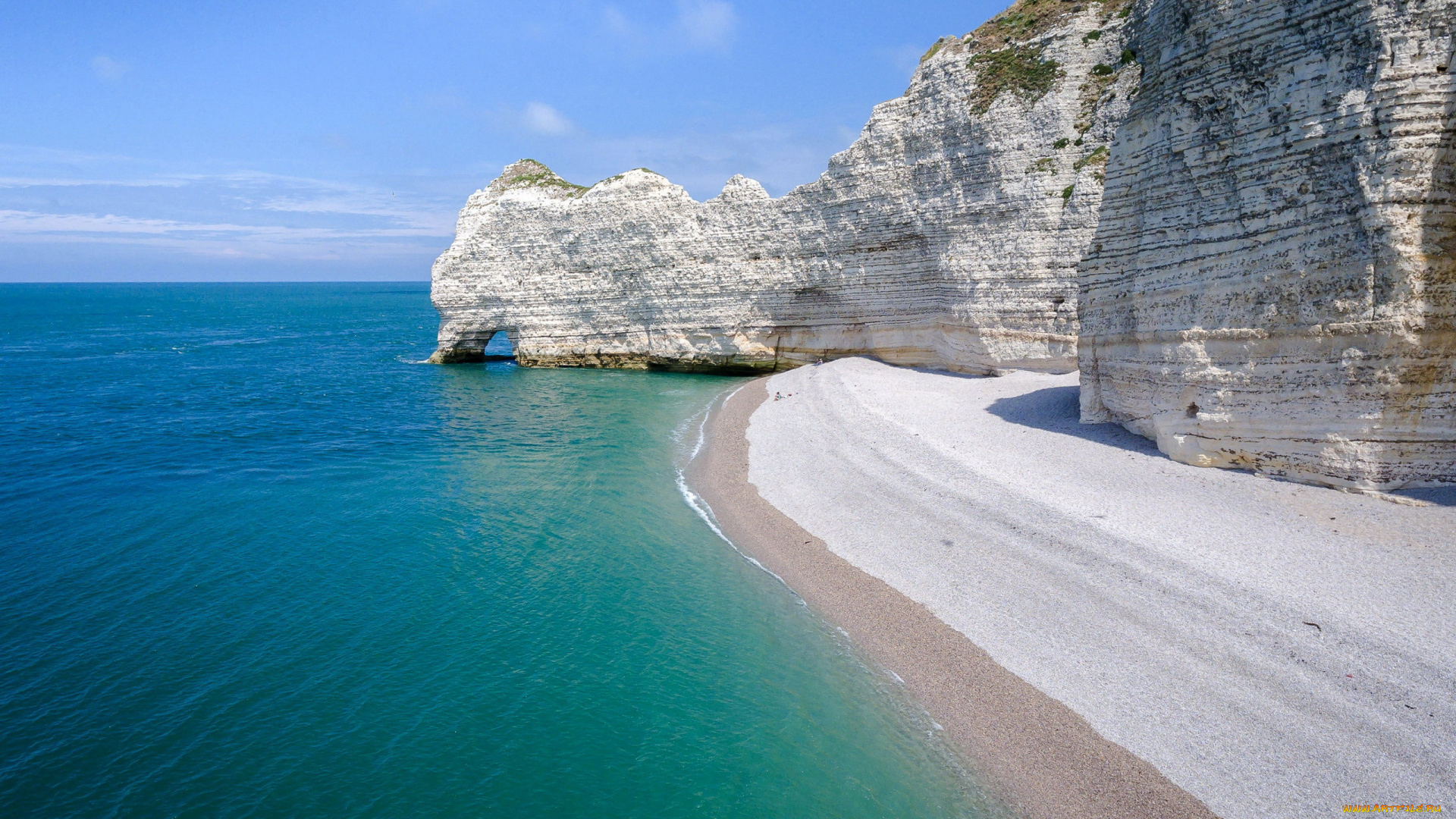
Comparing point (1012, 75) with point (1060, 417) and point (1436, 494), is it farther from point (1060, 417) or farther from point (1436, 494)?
point (1436, 494)

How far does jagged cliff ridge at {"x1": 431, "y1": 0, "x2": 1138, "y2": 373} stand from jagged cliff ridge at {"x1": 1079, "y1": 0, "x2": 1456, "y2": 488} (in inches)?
292

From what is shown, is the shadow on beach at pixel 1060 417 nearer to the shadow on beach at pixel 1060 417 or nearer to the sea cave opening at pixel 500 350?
the shadow on beach at pixel 1060 417

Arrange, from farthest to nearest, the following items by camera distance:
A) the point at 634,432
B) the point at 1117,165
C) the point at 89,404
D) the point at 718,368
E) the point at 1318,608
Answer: the point at 718,368 < the point at 89,404 < the point at 634,432 < the point at 1117,165 < the point at 1318,608

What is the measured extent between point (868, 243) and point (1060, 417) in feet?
43.2

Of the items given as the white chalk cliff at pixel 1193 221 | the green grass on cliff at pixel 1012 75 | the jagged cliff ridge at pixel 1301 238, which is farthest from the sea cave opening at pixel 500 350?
the jagged cliff ridge at pixel 1301 238

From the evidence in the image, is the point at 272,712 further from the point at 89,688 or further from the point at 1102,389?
the point at 1102,389

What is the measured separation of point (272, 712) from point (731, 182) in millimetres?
27018

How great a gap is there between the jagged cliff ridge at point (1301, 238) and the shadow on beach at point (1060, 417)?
1.05 metres

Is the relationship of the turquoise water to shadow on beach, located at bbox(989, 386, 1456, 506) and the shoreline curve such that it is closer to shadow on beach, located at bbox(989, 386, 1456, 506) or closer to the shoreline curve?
the shoreline curve

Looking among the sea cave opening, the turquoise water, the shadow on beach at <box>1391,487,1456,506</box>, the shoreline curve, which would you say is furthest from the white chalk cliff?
the sea cave opening

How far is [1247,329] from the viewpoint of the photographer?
11.1 meters

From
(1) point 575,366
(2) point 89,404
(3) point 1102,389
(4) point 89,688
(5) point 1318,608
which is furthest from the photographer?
(1) point 575,366

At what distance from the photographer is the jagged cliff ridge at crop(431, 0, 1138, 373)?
69.7 feet

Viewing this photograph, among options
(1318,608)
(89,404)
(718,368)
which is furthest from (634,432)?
(89,404)
